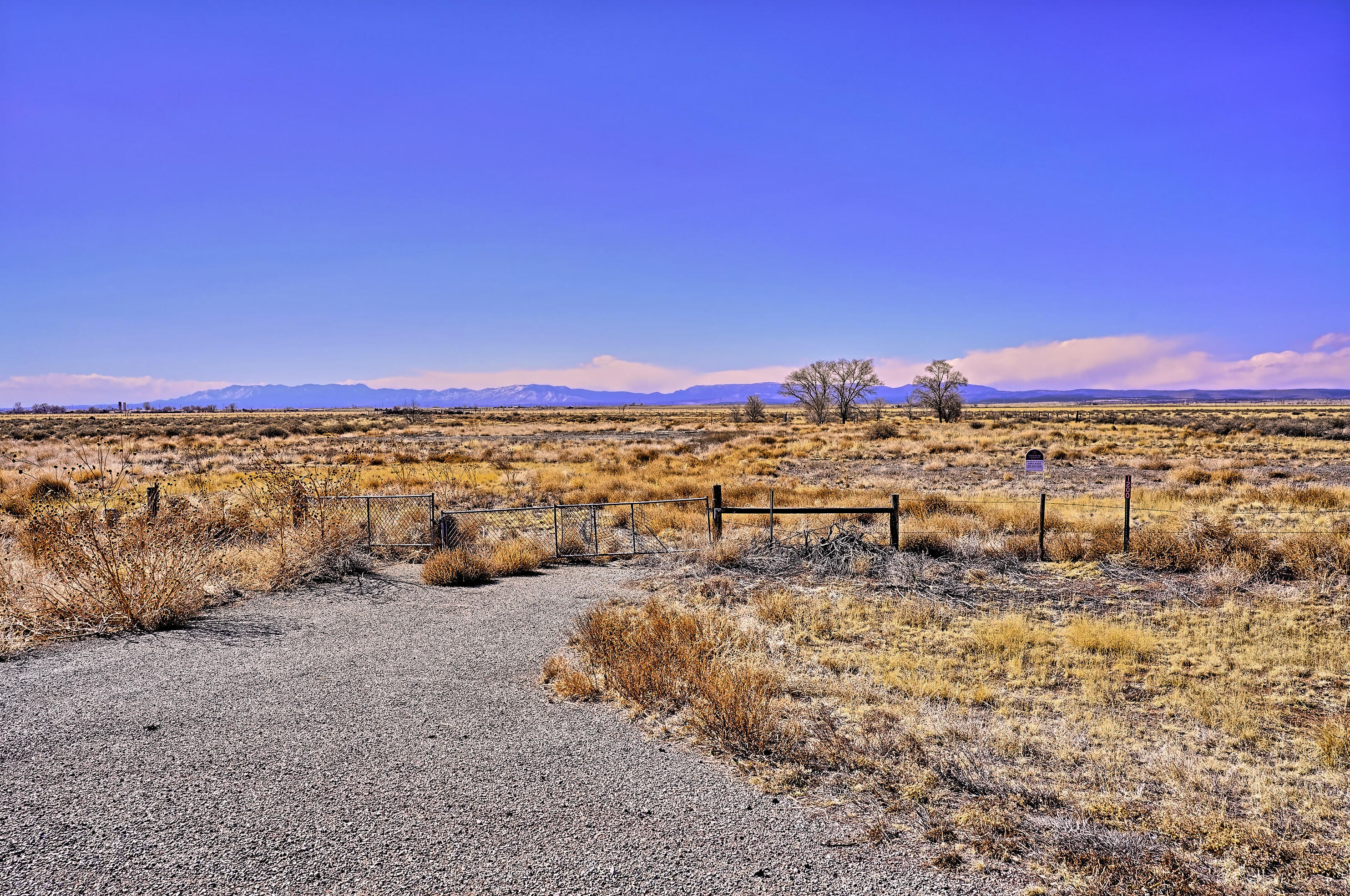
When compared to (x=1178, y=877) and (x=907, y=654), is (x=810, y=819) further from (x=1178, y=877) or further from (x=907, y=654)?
(x=907, y=654)

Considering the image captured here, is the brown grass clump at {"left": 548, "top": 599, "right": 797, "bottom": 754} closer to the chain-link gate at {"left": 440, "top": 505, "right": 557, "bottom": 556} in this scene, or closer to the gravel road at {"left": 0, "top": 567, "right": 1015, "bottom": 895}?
the gravel road at {"left": 0, "top": 567, "right": 1015, "bottom": 895}

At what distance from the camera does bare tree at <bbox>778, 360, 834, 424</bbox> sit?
7788cm

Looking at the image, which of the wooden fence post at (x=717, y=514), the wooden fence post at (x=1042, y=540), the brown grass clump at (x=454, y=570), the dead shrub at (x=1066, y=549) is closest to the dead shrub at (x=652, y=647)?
the brown grass clump at (x=454, y=570)

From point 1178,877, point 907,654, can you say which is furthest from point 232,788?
point 907,654

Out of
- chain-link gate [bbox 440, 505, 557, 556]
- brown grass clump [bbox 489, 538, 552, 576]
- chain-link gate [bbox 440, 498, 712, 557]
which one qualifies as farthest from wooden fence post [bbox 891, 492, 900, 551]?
brown grass clump [bbox 489, 538, 552, 576]

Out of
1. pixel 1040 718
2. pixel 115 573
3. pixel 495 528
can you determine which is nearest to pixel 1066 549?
pixel 1040 718

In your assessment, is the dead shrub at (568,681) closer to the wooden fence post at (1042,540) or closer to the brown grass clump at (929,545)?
the brown grass clump at (929,545)

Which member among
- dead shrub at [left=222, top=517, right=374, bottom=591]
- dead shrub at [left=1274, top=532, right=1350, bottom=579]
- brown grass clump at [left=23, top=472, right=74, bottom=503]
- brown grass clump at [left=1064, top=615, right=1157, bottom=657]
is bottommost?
brown grass clump at [left=1064, top=615, right=1157, bottom=657]

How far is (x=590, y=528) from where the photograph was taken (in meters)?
17.2

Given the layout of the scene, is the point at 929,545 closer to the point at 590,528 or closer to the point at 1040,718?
the point at 590,528

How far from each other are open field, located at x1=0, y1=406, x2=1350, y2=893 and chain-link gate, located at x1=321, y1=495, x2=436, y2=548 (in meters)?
0.45

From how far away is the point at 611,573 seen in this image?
13461 millimetres

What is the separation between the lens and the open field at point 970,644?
5020 millimetres

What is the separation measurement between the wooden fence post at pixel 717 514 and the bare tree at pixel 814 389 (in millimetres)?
63264
